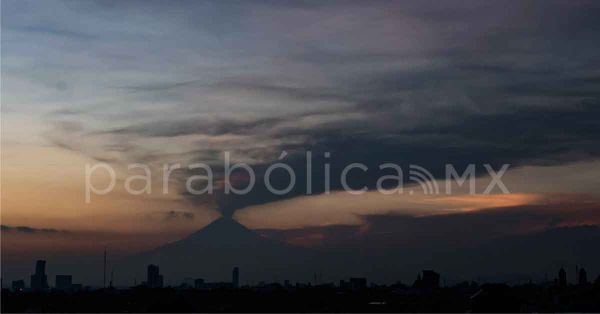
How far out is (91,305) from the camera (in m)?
144

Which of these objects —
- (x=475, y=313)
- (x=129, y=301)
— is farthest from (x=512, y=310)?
(x=129, y=301)

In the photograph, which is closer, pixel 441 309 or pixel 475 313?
pixel 475 313

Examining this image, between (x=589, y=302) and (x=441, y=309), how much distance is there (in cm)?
2080

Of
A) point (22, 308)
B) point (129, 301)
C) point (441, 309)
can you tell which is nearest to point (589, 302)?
point (441, 309)

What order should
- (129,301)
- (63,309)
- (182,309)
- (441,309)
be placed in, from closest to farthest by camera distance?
1. (182,309)
2. (63,309)
3. (441,309)
4. (129,301)

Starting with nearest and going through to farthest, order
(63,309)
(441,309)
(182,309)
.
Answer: (182,309), (63,309), (441,309)

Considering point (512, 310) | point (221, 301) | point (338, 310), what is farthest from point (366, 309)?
point (512, 310)

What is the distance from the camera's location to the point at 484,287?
10269 cm

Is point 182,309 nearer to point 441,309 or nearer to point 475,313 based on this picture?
point 475,313

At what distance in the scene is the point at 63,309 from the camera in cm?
12962

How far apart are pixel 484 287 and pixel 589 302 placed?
39.9m

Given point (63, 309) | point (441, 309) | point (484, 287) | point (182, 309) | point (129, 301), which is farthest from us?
point (129, 301)

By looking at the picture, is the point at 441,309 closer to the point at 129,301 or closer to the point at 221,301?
the point at 221,301

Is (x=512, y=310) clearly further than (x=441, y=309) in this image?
No
